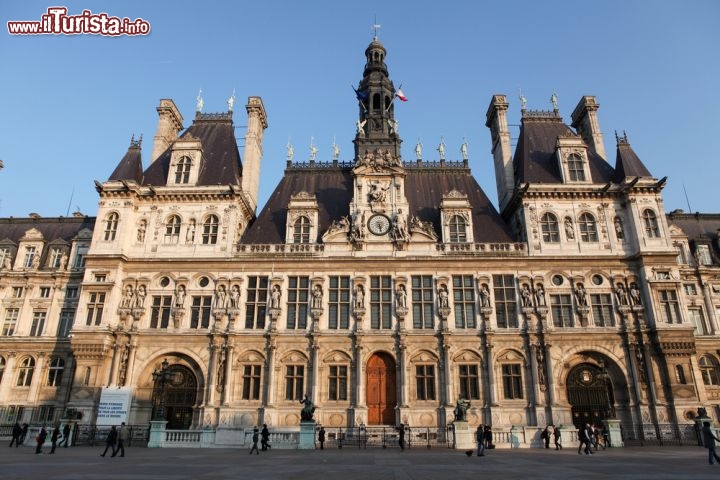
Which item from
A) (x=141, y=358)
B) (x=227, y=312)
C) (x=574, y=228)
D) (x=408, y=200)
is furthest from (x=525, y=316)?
(x=141, y=358)

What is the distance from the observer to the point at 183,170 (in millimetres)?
39688

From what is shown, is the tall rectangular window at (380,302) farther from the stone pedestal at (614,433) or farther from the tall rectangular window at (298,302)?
the stone pedestal at (614,433)

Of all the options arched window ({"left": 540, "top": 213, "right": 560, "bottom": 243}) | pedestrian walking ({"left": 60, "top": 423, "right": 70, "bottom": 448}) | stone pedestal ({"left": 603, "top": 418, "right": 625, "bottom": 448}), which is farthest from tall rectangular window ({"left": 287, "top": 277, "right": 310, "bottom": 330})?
stone pedestal ({"left": 603, "top": 418, "right": 625, "bottom": 448})

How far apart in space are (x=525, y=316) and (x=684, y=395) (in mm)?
10644

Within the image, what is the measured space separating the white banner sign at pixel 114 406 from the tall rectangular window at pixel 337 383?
1330 cm

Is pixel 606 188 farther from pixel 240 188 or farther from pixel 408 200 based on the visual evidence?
pixel 240 188

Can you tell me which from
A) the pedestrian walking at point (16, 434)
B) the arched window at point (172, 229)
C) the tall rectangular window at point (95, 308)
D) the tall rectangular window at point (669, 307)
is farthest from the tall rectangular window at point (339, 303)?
the tall rectangular window at point (669, 307)

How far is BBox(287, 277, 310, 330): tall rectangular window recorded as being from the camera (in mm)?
34344

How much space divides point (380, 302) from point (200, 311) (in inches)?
511

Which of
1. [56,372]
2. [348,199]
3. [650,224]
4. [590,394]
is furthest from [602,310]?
[56,372]

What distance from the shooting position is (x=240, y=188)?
38.7m

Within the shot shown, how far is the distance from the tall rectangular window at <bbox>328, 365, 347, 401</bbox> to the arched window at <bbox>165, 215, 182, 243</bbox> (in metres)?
15.7

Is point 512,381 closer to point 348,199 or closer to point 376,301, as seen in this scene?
point 376,301

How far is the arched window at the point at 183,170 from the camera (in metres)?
39.5
